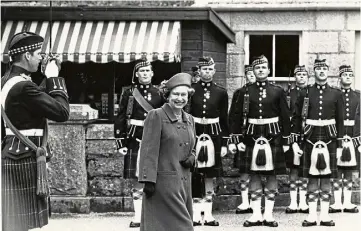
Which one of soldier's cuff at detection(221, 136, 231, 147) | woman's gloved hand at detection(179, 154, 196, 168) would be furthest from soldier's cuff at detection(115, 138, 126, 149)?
woman's gloved hand at detection(179, 154, 196, 168)

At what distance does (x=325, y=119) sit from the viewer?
1089 centimetres

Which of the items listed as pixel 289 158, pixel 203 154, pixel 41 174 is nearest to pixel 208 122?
pixel 203 154

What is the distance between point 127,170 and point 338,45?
22.9 feet

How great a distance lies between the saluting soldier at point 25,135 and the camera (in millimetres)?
6988

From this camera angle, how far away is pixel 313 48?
53.5 feet

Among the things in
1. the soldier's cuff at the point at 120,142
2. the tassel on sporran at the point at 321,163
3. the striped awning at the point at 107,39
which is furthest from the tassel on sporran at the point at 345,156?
the striped awning at the point at 107,39

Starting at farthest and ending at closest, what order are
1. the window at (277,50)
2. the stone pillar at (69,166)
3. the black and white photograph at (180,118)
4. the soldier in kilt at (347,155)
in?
the window at (277,50), the soldier in kilt at (347,155), the stone pillar at (69,166), the black and white photograph at (180,118)

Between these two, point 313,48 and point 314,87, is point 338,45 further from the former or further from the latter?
point 314,87

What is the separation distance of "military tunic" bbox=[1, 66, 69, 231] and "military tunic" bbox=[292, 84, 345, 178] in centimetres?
475

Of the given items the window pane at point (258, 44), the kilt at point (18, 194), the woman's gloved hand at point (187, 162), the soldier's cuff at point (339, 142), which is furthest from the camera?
the window pane at point (258, 44)

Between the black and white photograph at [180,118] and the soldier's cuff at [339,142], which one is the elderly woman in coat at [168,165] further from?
the soldier's cuff at [339,142]

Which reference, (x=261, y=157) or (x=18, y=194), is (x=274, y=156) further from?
(x=18, y=194)

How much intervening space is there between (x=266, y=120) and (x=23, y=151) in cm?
454

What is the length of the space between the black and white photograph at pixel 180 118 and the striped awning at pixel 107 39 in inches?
1.0
